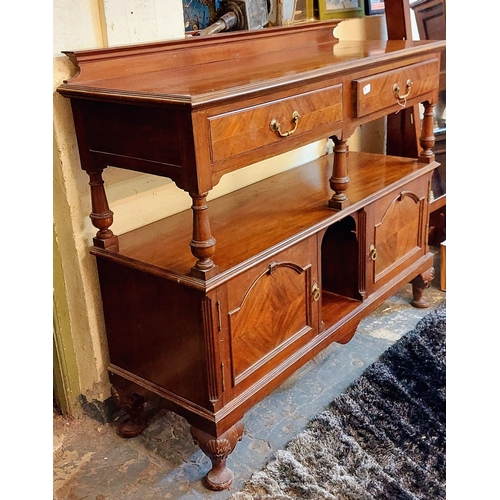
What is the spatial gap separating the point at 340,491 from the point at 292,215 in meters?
0.89

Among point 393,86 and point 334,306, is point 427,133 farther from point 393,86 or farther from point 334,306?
point 334,306

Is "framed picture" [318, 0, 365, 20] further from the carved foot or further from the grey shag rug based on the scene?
the carved foot

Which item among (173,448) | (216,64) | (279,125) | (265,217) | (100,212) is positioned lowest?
(173,448)

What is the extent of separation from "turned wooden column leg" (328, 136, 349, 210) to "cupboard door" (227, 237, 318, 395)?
19cm

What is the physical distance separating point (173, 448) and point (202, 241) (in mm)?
833

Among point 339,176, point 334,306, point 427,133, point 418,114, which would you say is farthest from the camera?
point 418,114

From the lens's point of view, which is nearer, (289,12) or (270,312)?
(270,312)

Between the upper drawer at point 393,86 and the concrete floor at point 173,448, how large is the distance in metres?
1.02

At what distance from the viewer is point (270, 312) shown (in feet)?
6.05

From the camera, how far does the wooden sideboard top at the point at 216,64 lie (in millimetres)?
1514

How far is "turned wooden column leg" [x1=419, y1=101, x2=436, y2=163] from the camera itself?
246 cm

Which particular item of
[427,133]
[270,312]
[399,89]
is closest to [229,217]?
[270,312]

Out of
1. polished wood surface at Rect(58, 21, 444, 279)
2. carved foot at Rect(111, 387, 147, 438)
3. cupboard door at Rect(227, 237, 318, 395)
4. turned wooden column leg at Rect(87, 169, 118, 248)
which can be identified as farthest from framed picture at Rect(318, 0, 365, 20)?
carved foot at Rect(111, 387, 147, 438)

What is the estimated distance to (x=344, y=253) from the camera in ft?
7.54
